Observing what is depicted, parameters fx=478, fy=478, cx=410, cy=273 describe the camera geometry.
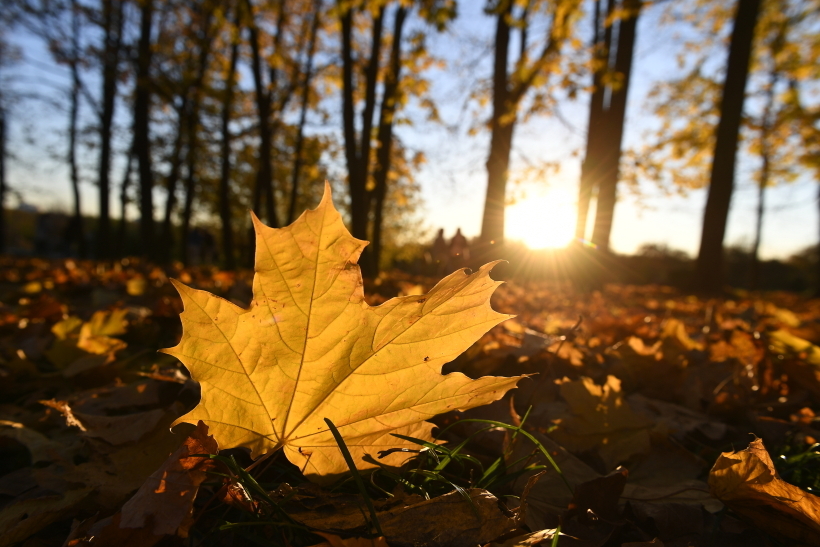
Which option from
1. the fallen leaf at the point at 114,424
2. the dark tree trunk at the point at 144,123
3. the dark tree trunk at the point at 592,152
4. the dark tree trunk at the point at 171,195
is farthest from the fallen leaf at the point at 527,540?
the dark tree trunk at the point at 171,195

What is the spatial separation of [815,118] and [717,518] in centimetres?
1445

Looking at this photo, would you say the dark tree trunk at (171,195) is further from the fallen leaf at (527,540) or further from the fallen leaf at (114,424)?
the fallen leaf at (527,540)

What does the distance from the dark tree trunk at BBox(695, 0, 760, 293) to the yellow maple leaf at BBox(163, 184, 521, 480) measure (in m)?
8.90

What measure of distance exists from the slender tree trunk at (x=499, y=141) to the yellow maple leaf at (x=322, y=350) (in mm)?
6704

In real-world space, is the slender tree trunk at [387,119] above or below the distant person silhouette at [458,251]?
above

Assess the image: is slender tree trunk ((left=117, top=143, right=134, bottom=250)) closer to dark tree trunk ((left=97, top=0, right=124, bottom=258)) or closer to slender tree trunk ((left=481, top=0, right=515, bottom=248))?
dark tree trunk ((left=97, top=0, right=124, bottom=258))

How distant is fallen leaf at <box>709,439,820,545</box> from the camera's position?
2.40ft

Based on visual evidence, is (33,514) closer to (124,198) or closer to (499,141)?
(499,141)

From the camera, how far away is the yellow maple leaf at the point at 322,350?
2.30 feet

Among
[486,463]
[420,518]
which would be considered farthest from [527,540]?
[486,463]

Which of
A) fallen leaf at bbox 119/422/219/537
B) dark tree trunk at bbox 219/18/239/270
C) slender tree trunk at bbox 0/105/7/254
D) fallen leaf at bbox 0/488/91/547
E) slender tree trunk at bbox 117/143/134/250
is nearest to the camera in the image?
fallen leaf at bbox 119/422/219/537

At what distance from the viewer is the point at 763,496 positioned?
0.76 meters

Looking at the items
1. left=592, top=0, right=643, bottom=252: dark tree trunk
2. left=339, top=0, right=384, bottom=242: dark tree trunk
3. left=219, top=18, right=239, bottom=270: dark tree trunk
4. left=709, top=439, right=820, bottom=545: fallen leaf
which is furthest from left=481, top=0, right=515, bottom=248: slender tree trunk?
left=709, top=439, right=820, bottom=545: fallen leaf

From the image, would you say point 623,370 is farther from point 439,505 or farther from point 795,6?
point 795,6
